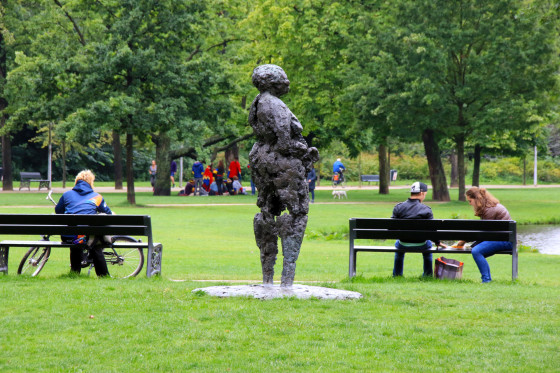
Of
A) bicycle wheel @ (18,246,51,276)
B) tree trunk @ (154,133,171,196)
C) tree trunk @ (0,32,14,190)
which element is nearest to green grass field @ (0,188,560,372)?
bicycle wheel @ (18,246,51,276)

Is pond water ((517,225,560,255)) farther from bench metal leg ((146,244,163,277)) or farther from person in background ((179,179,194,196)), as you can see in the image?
person in background ((179,179,194,196))

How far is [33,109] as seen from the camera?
31.5 metres

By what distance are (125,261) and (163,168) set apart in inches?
1111

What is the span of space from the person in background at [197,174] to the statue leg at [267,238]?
98.9 feet

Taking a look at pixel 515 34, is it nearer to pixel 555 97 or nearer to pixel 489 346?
pixel 555 97

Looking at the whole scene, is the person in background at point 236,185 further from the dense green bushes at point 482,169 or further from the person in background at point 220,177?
the dense green bushes at point 482,169

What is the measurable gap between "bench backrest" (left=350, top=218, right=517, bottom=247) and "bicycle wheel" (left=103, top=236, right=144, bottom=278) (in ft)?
10.1

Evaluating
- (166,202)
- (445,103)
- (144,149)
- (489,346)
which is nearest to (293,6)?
(445,103)

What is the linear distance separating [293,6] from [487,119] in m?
12.3

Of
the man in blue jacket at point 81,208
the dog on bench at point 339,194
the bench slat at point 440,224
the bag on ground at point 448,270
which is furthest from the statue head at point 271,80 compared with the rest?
the dog on bench at point 339,194

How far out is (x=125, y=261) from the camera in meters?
11.6

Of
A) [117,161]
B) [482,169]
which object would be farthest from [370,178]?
[117,161]

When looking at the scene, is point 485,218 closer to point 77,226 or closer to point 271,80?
point 271,80

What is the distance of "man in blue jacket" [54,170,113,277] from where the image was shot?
405 inches
